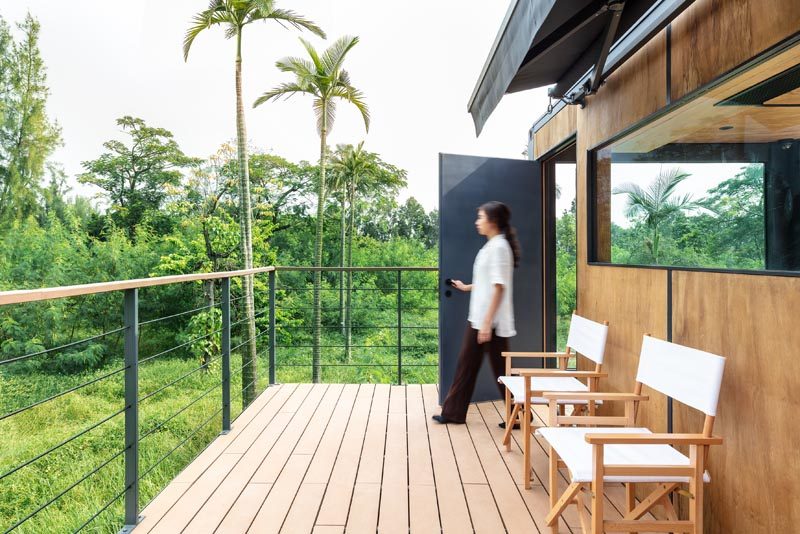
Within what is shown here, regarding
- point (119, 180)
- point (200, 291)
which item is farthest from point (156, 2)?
point (200, 291)

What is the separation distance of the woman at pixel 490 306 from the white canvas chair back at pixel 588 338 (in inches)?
13.8

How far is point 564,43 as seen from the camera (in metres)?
2.66

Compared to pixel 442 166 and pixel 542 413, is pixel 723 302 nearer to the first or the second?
pixel 542 413

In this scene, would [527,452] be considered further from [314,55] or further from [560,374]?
[314,55]

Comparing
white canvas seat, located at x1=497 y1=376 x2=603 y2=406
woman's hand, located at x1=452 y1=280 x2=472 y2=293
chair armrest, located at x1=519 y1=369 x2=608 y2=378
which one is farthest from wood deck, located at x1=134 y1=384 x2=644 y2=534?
woman's hand, located at x1=452 y1=280 x2=472 y2=293

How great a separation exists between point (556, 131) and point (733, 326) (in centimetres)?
239

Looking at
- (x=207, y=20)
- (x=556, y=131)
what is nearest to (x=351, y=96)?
(x=207, y=20)

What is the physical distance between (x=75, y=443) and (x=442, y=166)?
43.9 feet

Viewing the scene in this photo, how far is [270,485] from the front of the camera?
7.72 ft

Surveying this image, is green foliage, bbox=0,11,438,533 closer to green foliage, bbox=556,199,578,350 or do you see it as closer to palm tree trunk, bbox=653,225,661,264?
green foliage, bbox=556,199,578,350

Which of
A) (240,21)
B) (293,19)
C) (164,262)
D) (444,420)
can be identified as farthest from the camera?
(164,262)

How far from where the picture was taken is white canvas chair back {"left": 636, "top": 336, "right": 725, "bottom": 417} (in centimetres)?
159

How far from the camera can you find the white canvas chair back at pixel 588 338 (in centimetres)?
252

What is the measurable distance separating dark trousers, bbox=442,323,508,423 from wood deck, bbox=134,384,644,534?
117mm
